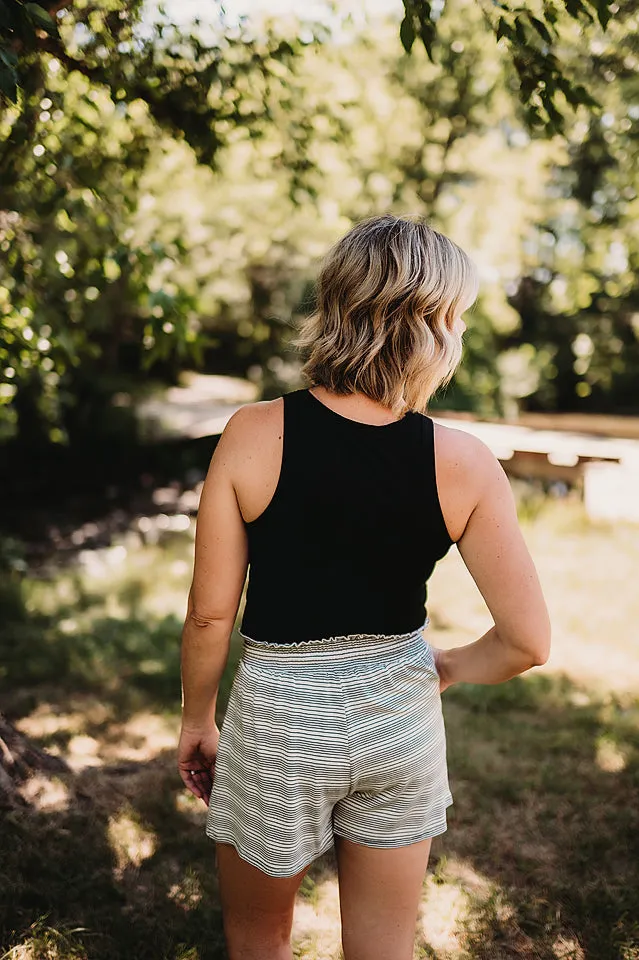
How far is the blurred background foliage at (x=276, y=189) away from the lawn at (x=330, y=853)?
179 cm

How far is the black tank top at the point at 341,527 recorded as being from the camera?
1.53m

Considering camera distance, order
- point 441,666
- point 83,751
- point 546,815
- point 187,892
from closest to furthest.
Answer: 1. point 441,666
2. point 187,892
3. point 546,815
4. point 83,751

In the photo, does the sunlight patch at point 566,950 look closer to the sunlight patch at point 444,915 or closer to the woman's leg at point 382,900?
the sunlight patch at point 444,915

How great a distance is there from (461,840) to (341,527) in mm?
2052

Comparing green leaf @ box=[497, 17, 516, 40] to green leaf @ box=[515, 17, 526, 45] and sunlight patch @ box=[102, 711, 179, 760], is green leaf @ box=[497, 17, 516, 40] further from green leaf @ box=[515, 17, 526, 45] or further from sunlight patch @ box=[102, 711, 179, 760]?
sunlight patch @ box=[102, 711, 179, 760]

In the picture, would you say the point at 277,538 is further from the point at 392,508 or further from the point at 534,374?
the point at 534,374

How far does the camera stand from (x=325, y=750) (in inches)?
62.2

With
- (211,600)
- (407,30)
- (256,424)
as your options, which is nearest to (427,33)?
(407,30)

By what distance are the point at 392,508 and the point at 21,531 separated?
8.35 m

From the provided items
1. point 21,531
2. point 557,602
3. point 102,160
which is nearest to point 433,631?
point 557,602

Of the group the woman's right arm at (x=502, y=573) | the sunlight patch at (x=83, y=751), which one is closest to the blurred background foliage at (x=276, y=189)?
the woman's right arm at (x=502, y=573)

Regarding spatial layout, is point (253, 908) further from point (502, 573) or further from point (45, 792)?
point (45, 792)

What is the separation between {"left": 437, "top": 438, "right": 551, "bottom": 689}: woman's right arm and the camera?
1559mm

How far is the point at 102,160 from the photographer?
14.0 ft
